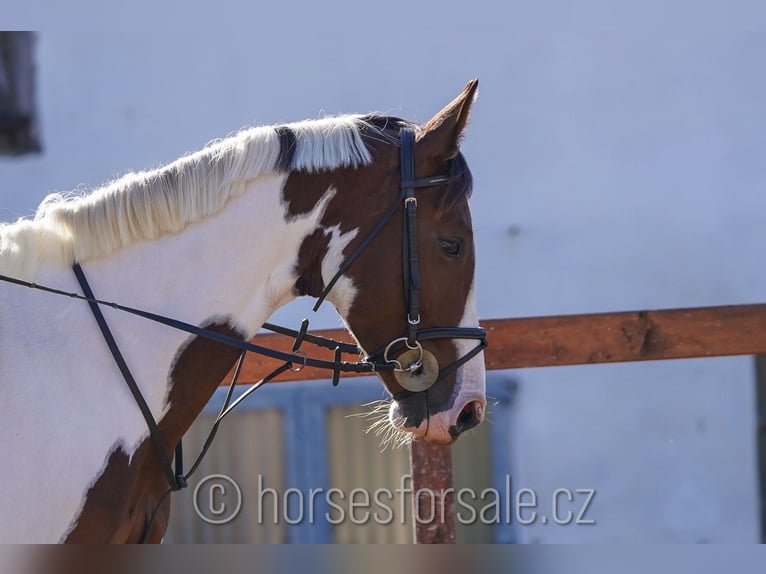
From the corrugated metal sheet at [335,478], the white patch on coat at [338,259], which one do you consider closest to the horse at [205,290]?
the white patch on coat at [338,259]

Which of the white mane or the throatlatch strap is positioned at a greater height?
the white mane

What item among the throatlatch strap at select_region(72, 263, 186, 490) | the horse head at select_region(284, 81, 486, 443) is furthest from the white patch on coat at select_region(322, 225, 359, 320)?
the throatlatch strap at select_region(72, 263, 186, 490)

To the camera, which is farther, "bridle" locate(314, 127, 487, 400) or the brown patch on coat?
"bridle" locate(314, 127, 487, 400)

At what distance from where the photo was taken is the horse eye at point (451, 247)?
2428 mm

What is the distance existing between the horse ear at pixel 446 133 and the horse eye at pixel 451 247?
0.71 feet

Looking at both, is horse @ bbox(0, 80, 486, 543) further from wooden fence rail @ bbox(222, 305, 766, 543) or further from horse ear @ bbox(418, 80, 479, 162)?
wooden fence rail @ bbox(222, 305, 766, 543)

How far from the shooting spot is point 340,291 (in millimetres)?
2416

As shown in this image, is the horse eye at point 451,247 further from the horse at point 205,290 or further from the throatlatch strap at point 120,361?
the throatlatch strap at point 120,361

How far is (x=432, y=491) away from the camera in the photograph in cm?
383

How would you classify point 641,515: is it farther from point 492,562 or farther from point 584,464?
point 492,562

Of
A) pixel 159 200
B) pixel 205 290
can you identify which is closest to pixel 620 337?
pixel 205 290

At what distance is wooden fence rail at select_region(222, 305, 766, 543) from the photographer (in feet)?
12.7

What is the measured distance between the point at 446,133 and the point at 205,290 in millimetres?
733

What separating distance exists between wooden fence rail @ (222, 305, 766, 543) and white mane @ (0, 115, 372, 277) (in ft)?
5.09
